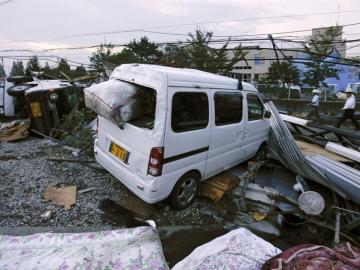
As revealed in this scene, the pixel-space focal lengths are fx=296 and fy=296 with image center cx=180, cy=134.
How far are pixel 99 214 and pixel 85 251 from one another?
2.78 m

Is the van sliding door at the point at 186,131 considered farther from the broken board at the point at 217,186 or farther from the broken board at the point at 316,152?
the broken board at the point at 316,152

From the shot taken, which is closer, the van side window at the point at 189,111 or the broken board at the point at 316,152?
the van side window at the point at 189,111

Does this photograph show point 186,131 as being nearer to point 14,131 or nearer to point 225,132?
point 225,132

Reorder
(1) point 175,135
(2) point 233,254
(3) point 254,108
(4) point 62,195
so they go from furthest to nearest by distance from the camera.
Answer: (3) point 254,108 < (4) point 62,195 < (1) point 175,135 < (2) point 233,254

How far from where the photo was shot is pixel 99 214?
4.28 metres

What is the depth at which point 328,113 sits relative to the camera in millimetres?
16422

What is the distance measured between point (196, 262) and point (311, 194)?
9.88 feet

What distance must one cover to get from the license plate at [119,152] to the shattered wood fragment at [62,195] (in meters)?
0.99

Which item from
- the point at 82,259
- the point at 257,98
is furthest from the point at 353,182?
the point at 82,259

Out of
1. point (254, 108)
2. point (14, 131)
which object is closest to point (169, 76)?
point (254, 108)

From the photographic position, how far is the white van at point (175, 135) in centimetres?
378

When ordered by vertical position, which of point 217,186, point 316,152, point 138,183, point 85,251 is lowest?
point 217,186

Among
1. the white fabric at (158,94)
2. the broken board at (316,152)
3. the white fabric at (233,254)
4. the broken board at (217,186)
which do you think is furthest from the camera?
the broken board at (316,152)

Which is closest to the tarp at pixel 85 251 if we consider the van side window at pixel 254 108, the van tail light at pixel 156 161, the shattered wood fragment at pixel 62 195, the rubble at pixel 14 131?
the van tail light at pixel 156 161
